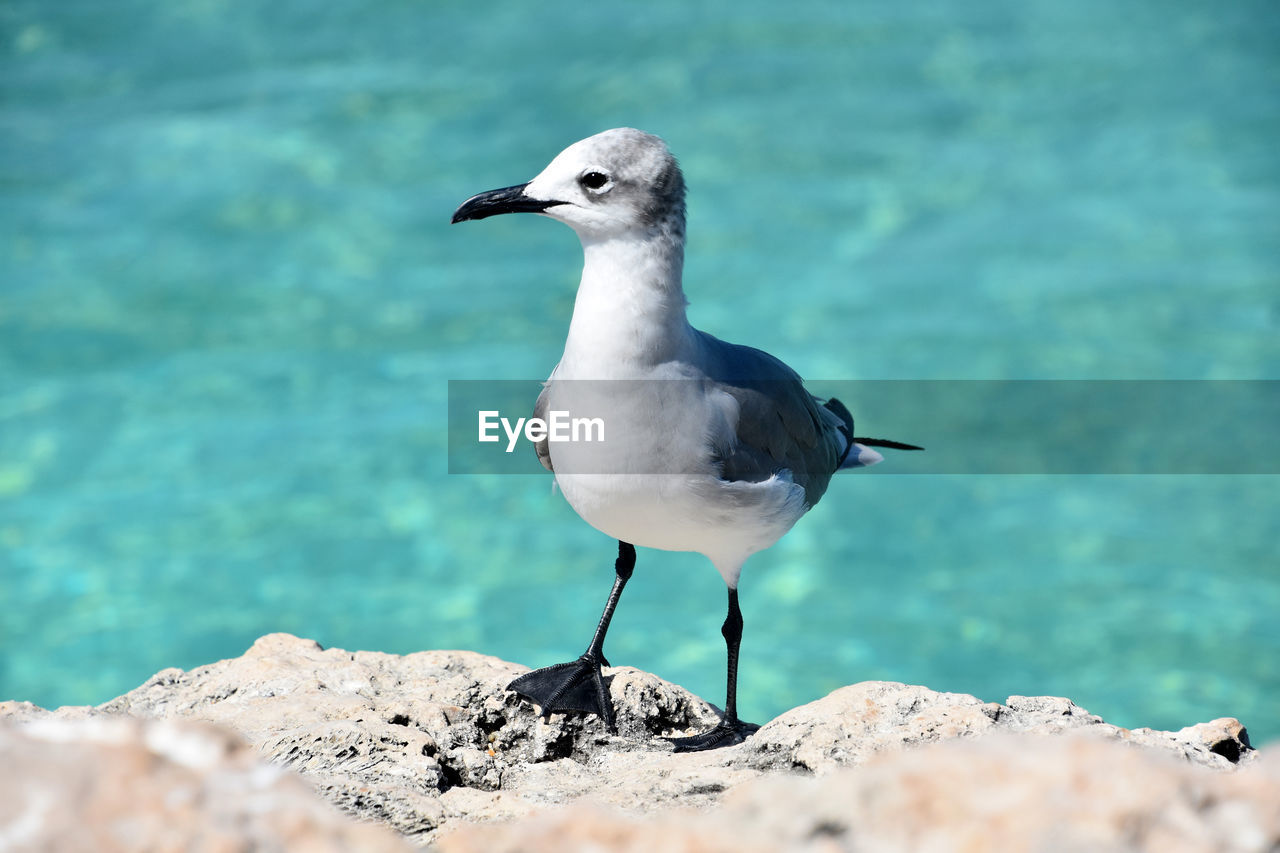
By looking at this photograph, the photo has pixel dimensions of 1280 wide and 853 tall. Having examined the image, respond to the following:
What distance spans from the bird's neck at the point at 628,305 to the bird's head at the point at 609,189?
0.13 ft

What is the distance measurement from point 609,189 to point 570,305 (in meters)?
4.90

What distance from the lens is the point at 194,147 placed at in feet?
28.8

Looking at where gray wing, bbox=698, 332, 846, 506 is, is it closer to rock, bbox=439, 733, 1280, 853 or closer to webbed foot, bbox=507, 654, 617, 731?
webbed foot, bbox=507, 654, 617, 731

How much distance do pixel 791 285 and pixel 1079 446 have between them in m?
2.06

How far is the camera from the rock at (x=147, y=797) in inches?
43.8

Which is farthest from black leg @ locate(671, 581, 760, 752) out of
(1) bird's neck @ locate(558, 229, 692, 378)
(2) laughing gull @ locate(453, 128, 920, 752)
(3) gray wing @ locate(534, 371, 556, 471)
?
(1) bird's neck @ locate(558, 229, 692, 378)

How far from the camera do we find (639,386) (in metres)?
2.79

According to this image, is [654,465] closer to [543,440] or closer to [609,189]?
[543,440]

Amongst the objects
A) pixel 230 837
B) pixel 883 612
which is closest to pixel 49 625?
pixel 883 612

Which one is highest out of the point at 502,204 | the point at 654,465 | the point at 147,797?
the point at 502,204

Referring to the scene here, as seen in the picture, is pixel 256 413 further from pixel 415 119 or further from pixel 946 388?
pixel 946 388

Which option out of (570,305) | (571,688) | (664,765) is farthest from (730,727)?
(570,305)

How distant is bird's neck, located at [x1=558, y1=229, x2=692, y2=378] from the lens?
277 cm

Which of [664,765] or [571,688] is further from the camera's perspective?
[571,688]
